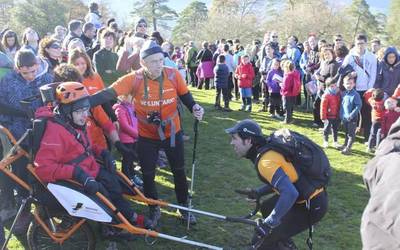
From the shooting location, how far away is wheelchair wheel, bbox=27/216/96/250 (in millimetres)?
4523

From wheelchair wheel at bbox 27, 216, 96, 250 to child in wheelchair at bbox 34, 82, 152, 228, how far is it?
1.50 feet

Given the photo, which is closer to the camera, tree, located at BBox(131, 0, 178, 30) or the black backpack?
the black backpack

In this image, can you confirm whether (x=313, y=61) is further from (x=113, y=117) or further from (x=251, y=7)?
(x=251, y=7)

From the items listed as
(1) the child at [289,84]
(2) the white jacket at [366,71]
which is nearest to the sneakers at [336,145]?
(2) the white jacket at [366,71]

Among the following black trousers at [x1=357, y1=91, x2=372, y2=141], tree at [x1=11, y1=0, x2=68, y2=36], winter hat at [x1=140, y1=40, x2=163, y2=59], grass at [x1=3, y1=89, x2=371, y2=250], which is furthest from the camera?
tree at [x1=11, y1=0, x2=68, y2=36]

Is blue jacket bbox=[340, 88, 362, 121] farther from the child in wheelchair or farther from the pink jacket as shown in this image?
the child in wheelchair

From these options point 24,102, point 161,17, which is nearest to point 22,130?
point 24,102

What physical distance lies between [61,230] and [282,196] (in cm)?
241

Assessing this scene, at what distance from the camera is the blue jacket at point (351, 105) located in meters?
9.09

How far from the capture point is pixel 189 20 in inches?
2228

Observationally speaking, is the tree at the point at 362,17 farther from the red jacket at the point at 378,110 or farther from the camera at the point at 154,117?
the camera at the point at 154,117

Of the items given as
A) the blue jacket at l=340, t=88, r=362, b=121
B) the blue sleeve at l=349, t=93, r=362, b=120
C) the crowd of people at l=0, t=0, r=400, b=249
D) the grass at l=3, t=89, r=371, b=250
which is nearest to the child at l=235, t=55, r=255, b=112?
the crowd of people at l=0, t=0, r=400, b=249

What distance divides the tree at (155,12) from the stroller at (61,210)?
192ft

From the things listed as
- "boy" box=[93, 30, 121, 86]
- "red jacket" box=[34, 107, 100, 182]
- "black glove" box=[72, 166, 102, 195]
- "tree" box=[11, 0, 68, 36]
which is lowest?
"black glove" box=[72, 166, 102, 195]
